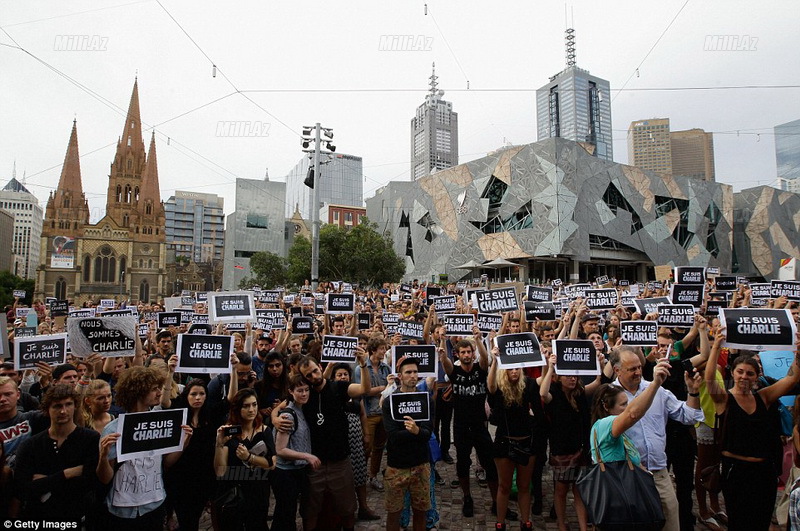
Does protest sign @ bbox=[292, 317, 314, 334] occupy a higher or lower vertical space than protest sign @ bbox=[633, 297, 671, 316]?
lower

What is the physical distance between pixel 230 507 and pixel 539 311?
7717mm

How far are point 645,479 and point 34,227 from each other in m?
186

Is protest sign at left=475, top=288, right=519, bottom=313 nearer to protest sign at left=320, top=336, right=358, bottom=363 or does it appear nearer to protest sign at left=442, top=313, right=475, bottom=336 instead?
protest sign at left=442, top=313, right=475, bottom=336

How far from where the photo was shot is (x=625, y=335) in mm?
6188

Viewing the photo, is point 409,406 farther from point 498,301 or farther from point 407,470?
point 498,301

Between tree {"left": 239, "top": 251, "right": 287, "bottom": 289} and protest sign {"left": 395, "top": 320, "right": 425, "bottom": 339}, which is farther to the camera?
tree {"left": 239, "top": 251, "right": 287, "bottom": 289}

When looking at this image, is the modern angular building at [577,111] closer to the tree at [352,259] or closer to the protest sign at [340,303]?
the tree at [352,259]

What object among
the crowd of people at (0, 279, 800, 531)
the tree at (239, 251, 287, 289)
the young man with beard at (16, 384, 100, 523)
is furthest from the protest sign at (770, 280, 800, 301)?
the tree at (239, 251, 287, 289)

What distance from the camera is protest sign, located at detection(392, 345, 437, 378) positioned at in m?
5.69

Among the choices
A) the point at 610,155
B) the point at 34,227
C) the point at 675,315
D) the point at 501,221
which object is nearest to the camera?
the point at 675,315

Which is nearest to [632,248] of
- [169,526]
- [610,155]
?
[169,526]

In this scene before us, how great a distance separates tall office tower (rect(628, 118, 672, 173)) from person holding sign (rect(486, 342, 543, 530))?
233 ft

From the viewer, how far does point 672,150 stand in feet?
225

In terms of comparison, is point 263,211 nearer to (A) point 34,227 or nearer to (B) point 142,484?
(B) point 142,484
